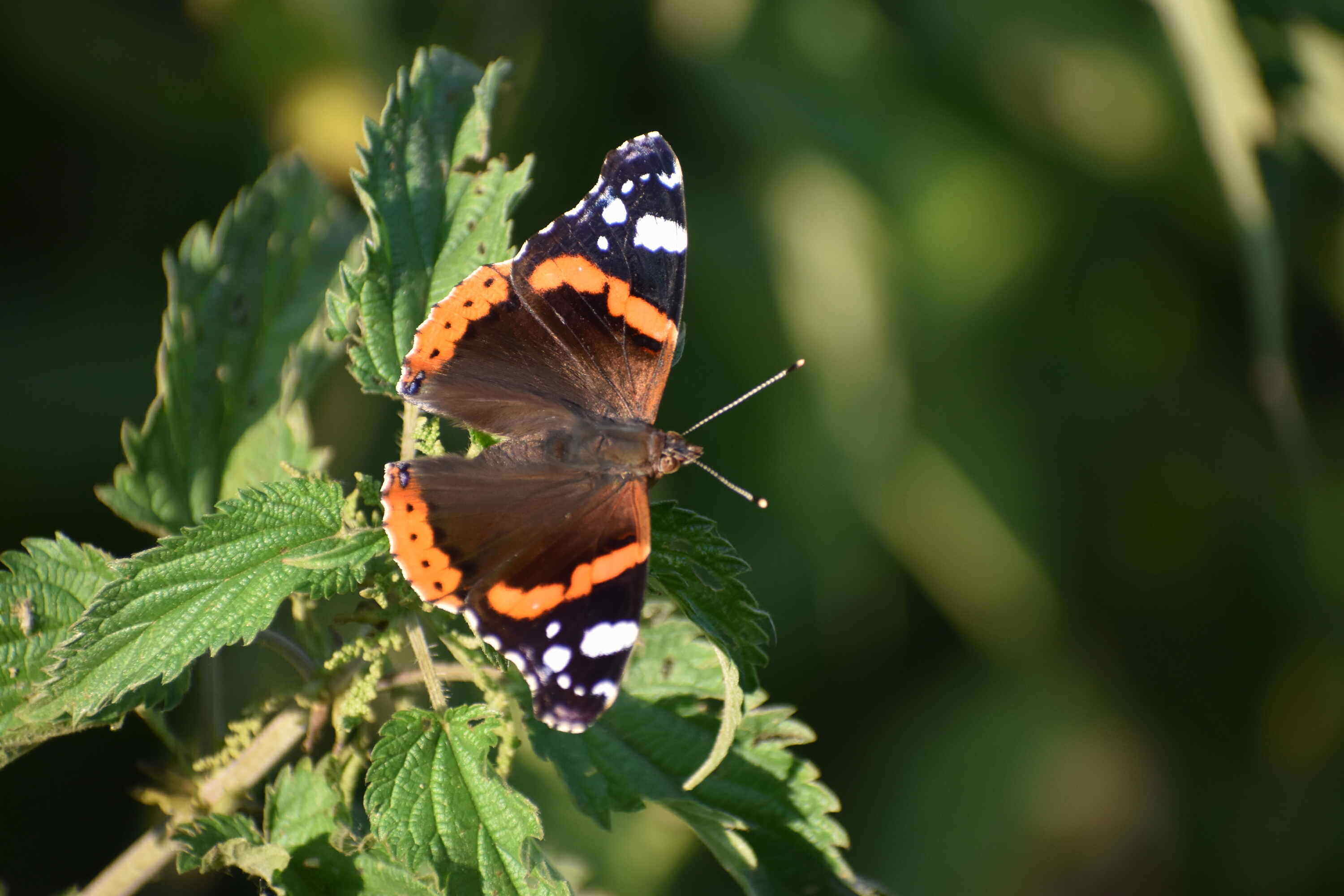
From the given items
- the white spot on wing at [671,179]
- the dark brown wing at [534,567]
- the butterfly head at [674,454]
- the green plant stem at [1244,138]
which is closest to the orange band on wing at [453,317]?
the dark brown wing at [534,567]

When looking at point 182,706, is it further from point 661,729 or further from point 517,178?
point 517,178

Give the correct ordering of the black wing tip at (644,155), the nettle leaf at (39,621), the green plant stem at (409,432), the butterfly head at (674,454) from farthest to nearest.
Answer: the butterfly head at (674,454), the black wing tip at (644,155), the green plant stem at (409,432), the nettle leaf at (39,621)

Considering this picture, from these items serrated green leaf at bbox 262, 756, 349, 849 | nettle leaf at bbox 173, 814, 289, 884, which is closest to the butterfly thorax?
serrated green leaf at bbox 262, 756, 349, 849

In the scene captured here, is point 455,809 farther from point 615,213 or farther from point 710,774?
point 615,213

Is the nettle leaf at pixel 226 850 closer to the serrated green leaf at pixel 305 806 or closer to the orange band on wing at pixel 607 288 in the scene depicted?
the serrated green leaf at pixel 305 806

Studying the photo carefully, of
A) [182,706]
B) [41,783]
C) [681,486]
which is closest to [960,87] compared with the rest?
[681,486]
